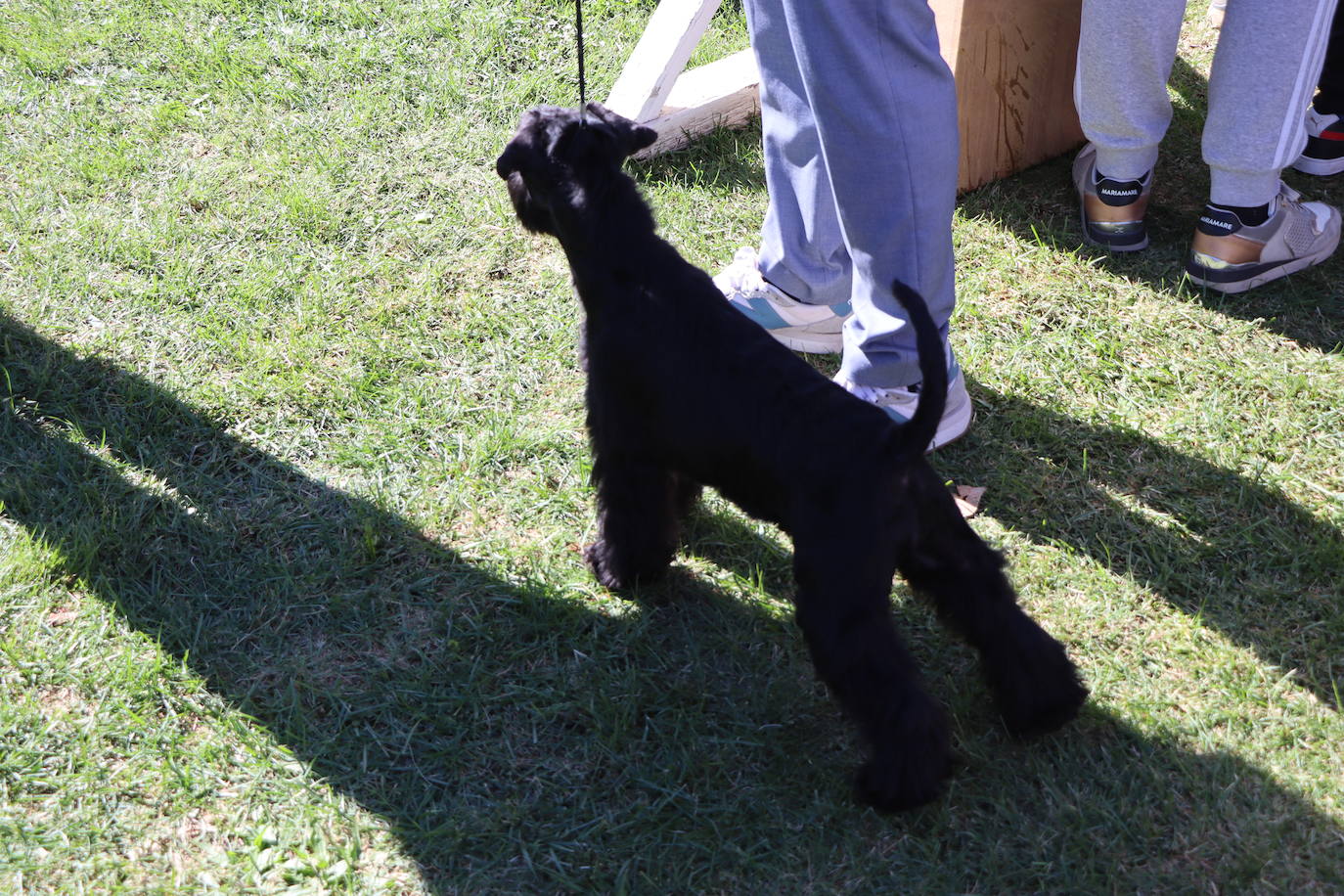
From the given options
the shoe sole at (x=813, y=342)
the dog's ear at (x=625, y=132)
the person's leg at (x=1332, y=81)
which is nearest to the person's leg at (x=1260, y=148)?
the person's leg at (x=1332, y=81)

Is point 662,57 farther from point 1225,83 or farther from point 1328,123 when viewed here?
point 1328,123

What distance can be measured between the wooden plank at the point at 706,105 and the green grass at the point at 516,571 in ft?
0.31

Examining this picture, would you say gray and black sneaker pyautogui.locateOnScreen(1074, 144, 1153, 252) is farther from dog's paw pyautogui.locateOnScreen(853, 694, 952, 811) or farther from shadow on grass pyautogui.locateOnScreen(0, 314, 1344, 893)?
dog's paw pyautogui.locateOnScreen(853, 694, 952, 811)

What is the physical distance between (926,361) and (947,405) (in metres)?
1.11

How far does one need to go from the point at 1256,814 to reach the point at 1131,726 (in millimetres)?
287

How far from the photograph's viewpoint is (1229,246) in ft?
11.6

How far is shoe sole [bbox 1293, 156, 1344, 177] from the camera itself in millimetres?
4113

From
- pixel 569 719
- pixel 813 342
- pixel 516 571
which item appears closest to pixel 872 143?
pixel 813 342

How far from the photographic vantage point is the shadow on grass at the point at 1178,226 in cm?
351

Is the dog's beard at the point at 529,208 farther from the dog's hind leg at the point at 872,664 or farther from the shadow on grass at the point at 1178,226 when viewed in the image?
the shadow on grass at the point at 1178,226

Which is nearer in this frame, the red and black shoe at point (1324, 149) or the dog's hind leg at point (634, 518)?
the dog's hind leg at point (634, 518)

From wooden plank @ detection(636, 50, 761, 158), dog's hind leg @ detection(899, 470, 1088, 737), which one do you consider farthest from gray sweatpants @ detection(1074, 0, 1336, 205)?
dog's hind leg @ detection(899, 470, 1088, 737)

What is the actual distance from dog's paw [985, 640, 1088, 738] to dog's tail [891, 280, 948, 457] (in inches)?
23.7

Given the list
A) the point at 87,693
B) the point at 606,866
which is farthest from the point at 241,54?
the point at 606,866
